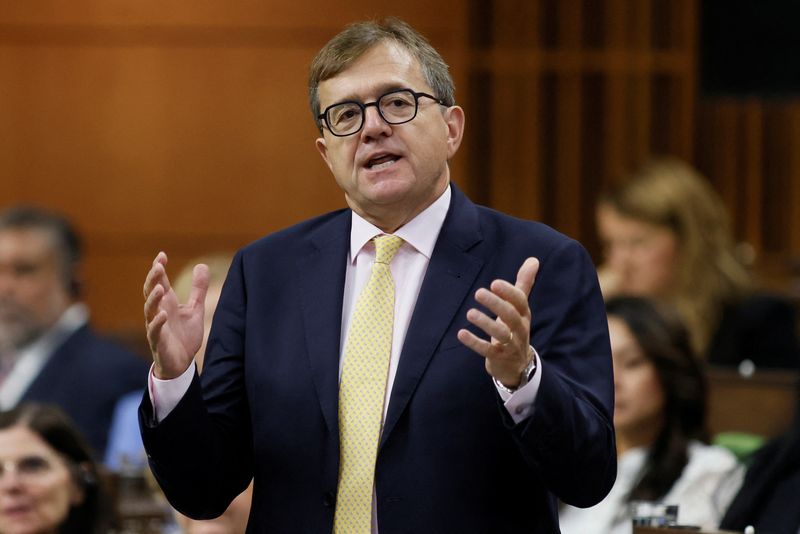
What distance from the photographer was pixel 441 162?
7.09 ft

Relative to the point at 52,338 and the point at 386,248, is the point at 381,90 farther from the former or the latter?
the point at 52,338

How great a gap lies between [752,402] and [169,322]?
284cm

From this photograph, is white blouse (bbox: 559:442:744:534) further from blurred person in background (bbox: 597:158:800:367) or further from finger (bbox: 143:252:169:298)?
finger (bbox: 143:252:169:298)

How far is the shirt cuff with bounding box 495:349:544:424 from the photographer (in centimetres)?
188

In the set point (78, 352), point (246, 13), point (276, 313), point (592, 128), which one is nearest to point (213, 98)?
point (246, 13)

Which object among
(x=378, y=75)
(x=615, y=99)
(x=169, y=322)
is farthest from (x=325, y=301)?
(x=615, y=99)

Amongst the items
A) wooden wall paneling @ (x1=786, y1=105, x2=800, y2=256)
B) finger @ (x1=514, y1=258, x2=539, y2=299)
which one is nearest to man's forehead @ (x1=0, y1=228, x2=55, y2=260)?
finger @ (x1=514, y1=258, x2=539, y2=299)

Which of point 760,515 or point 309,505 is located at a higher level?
point 309,505

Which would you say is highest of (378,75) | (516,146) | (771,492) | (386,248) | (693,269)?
(378,75)

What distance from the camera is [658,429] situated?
3768mm

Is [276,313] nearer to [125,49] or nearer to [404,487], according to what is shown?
[404,487]

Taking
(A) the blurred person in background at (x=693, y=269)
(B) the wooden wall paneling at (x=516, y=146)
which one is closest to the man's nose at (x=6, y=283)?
(A) the blurred person in background at (x=693, y=269)

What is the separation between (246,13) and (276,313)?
5843 millimetres

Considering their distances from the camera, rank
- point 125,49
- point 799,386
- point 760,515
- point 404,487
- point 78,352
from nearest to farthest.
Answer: point 404,487 → point 760,515 → point 799,386 → point 78,352 → point 125,49
